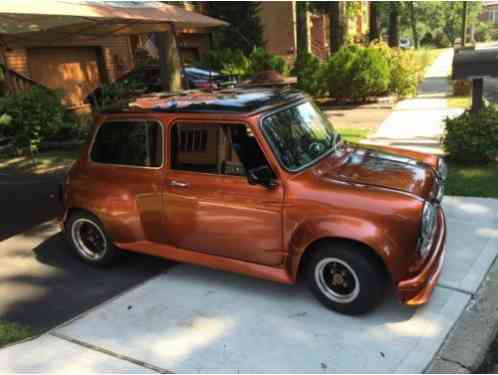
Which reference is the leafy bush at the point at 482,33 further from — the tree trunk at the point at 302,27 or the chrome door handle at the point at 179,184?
the chrome door handle at the point at 179,184

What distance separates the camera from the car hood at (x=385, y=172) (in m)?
3.68

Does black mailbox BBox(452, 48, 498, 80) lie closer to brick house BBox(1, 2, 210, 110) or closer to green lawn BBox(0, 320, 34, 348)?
green lawn BBox(0, 320, 34, 348)

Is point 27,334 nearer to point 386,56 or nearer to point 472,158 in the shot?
point 472,158

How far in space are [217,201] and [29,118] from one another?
7.06m

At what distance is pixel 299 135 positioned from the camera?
409 cm

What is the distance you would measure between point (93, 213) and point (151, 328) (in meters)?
1.48

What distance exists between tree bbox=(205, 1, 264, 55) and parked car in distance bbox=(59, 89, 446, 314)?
17330mm

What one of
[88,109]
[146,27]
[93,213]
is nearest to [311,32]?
[88,109]

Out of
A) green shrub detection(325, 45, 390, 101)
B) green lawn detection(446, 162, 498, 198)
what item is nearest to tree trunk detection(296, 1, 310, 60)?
green shrub detection(325, 45, 390, 101)

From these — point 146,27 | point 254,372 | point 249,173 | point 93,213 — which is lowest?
point 254,372

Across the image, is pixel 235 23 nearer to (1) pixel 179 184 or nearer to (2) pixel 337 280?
(1) pixel 179 184

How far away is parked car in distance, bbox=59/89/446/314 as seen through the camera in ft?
11.3

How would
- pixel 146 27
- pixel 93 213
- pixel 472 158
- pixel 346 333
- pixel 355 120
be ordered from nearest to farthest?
pixel 346 333 → pixel 93 213 → pixel 472 158 → pixel 146 27 → pixel 355 120

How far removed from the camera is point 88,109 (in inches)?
544
